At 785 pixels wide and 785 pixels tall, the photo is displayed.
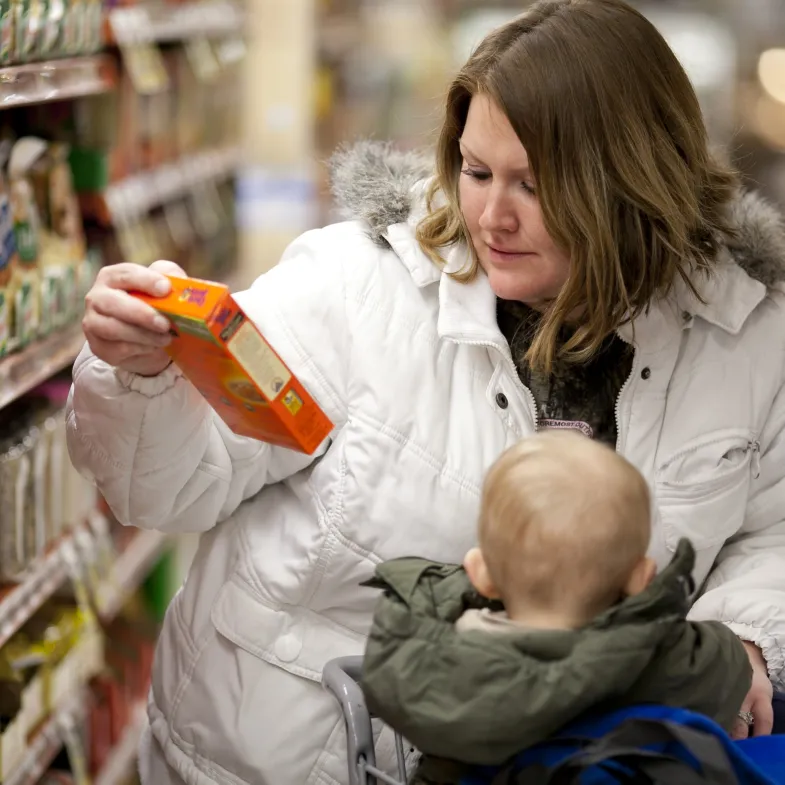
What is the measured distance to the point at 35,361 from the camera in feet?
7.64

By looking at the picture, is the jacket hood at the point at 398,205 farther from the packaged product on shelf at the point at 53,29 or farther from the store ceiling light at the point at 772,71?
the store ceiling light at the point at 772,71

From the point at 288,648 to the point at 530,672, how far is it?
1.73ft

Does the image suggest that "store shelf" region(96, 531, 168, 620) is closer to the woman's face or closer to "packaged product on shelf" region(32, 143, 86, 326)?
"packaged product on shelf" region(32, 143, 86, 326)

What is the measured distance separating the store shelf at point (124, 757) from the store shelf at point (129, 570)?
292 mm

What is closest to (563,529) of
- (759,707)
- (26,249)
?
(759,707)

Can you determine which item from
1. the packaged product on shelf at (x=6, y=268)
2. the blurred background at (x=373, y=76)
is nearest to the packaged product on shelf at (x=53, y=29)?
the packaged product on shelf at (x=6, y=268)

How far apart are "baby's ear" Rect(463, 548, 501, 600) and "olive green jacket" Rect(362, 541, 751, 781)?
6 centimetres

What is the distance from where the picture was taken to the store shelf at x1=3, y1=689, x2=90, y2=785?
2.33 m

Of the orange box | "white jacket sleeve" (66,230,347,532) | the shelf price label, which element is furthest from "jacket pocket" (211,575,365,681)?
the shelf price label

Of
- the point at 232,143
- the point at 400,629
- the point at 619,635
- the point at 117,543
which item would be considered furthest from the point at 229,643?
the point at 232,143

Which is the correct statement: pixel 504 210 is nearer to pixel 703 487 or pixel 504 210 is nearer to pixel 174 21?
pixel 703 487

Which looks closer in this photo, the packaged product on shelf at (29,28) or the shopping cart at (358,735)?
the shopping cart at (358,735)

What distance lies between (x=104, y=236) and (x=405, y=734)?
6.69 feet

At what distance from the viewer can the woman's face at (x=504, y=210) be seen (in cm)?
170
